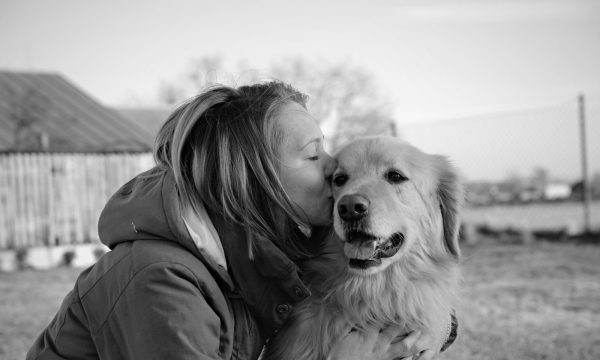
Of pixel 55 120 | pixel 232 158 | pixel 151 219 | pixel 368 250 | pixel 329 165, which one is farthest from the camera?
pixel 55 120

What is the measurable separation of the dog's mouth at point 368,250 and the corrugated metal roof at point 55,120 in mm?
9501

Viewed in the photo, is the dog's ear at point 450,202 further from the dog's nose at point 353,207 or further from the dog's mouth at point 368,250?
the dog's nose at point 353,207

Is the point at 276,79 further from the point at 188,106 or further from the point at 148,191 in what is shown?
the point at 148,191

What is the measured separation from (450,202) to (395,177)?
0.32 metres

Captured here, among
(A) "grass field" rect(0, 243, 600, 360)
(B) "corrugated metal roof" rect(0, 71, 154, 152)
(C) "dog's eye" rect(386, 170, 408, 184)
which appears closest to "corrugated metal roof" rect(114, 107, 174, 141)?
(B) "corrugated metal roof" rect(0, 71, 154, 152)

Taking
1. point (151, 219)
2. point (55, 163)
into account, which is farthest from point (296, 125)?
point (55, 163)

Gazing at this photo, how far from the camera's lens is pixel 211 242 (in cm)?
178

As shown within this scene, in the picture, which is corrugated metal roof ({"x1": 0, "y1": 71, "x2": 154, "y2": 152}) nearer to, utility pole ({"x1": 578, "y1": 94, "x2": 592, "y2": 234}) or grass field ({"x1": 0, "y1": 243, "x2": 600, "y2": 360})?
grass field ({"x1": 0, "y1": 243, "x2": 600, "y2": 360})

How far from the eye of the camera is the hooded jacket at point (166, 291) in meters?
1.55

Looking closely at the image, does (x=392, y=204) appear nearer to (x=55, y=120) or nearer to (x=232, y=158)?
(x=232, y=158)

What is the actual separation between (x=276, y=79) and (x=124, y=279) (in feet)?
3.79

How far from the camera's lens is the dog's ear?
256 cm

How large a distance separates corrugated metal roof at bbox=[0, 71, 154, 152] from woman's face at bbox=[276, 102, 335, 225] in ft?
30.8

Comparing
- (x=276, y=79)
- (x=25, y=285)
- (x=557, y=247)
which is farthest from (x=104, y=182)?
(x=276, y=79)
